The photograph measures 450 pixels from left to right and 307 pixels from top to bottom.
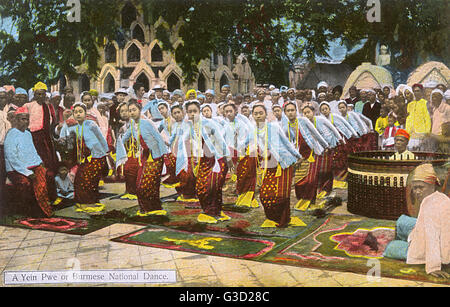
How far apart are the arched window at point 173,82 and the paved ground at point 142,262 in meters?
2.01

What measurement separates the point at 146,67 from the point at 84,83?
909mm

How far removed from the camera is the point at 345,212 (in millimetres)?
6086

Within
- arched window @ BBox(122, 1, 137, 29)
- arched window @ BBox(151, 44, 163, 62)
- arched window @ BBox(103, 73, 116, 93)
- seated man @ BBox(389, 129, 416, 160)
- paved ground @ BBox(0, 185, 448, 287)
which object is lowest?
paved ground @ BBox(0, 185, 448, 287)

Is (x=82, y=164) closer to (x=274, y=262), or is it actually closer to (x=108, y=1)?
(x=108, y=1)

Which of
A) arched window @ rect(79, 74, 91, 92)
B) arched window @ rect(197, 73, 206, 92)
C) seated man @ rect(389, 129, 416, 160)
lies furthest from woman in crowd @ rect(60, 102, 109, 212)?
seated man @ rect(389, 129, 416, 160)

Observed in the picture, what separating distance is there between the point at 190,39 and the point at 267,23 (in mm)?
1076

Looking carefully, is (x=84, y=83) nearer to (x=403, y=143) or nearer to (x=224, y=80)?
(x=224, y=80)

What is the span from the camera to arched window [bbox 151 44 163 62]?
6.23 m

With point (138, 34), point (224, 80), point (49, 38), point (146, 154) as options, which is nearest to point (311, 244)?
point (224, 80)

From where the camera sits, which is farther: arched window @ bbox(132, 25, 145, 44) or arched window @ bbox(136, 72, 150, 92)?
arched window @ bbox(136, 72, 150, 92)

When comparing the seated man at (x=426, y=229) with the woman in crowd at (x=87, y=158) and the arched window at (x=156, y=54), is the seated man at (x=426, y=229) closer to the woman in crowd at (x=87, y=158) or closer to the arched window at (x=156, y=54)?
the arched window at (x=156, y=54)

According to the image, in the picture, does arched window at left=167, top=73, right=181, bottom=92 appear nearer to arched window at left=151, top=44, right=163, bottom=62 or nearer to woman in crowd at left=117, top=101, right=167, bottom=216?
arched window at left=151, top=44, right=163, bottom=62

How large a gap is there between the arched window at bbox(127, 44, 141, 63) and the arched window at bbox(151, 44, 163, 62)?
0.22 meters

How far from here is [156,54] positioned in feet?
20.5
